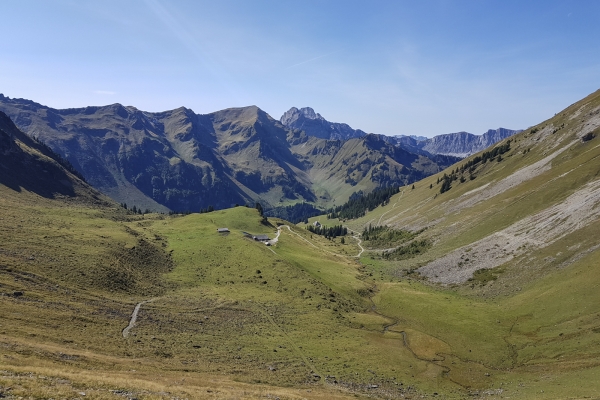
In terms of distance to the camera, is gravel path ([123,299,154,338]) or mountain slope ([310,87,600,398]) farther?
mountain slope ([310,87,600,398])

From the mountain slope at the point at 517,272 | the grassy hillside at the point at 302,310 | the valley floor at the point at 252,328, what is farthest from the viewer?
the mountain slope at the point at 517,272

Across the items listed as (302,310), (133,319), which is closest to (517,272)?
(302,310)

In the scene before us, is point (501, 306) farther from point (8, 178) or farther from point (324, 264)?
point (8, 178)

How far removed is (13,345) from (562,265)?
4397 inches

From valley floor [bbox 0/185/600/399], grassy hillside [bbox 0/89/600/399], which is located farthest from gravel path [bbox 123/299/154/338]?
valley floor [bbox 0/185/600/399]

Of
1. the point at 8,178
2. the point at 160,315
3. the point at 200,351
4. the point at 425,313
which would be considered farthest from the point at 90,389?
the point at 8,178

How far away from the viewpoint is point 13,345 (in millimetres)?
39094

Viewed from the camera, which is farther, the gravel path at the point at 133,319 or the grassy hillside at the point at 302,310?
the gravel path at the point at 133,319

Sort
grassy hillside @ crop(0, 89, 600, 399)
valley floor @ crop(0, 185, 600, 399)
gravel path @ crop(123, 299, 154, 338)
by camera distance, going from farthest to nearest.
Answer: gravel path @ crop(123, 299, 154, 338), grassy hillside @ crop(0, 89, 600, 399), valley floor @ crop(0, 185, 600, 399)

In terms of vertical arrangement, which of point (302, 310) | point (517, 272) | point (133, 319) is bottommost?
point (302, 310)

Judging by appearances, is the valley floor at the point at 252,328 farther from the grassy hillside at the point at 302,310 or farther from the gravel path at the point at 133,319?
the gravel path at the point at 133,319

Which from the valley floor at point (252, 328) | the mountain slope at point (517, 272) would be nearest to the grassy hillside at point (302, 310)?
the valley floor at point (252, 328)

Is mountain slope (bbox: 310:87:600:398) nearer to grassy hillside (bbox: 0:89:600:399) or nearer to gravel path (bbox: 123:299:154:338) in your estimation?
grassy hillside (bbox: 0:89:600:399)

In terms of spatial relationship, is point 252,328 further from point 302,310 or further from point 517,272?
point 517,272
